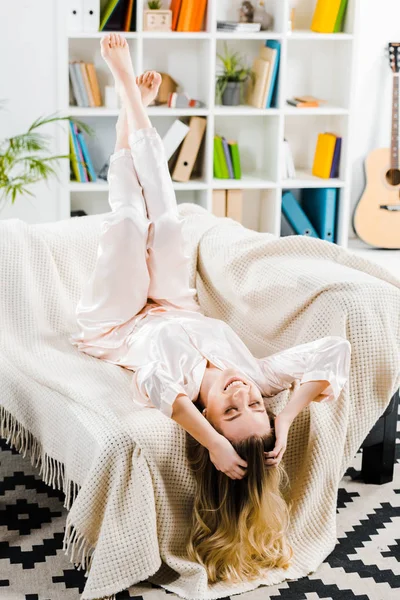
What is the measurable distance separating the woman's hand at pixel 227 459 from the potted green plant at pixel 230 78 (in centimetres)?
290

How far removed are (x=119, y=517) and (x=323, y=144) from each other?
3.17m

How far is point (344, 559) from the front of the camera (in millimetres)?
2203

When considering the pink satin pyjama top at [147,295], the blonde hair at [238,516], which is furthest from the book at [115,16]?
the blonde hair at [238,516]

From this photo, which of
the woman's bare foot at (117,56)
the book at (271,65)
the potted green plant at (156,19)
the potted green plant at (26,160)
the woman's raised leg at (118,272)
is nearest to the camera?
the woman's raised leg at (118,272)

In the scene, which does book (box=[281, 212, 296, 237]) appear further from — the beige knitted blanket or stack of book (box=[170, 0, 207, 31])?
the beige knitted blanket

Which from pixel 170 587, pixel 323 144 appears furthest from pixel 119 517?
pixel 323 144

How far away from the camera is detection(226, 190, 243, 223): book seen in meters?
4.63

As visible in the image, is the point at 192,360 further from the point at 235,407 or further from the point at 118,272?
the point at 118,272

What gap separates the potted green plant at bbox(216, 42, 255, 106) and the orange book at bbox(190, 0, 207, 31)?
0.21 meters

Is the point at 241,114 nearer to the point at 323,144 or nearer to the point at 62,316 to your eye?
the point at 323,144

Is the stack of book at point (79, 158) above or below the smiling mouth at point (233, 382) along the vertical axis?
above

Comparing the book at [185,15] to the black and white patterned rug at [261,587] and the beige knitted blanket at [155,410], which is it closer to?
the beige knitted blanket at [155,410]

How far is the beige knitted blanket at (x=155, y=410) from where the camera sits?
1979 mm

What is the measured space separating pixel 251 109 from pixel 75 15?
3.09 feet
